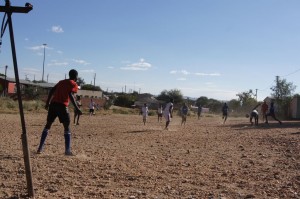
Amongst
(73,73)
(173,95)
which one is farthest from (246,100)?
(73,73)

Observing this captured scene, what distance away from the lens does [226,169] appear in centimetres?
832

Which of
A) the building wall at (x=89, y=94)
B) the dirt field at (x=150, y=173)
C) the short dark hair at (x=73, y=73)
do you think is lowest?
the dirt field at (x=150, y=173)

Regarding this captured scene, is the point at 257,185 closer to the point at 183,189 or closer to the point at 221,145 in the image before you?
the point at 183,189

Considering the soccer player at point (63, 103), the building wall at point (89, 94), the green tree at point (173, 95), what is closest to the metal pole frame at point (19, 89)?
the soccer player at point (63, 103)

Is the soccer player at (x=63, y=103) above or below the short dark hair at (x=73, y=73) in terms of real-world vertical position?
below

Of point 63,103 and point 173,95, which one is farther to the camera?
point 173,95

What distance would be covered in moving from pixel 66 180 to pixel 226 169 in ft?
10.2

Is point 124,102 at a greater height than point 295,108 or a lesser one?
greater

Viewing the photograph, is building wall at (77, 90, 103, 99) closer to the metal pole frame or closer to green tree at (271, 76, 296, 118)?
green tree at (271, 76, 296, 118)

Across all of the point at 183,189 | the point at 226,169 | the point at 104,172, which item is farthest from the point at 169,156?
the point at 183,189

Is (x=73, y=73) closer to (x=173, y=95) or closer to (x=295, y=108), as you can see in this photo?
(x=295, y=108)

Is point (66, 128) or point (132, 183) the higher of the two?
point (66, 128)

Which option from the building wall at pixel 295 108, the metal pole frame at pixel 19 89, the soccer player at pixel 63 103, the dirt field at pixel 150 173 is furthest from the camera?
the building wall at pixel 295 108

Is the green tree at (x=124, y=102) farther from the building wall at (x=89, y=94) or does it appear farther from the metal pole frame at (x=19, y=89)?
the metal pole frame at (x=19, y=89)
